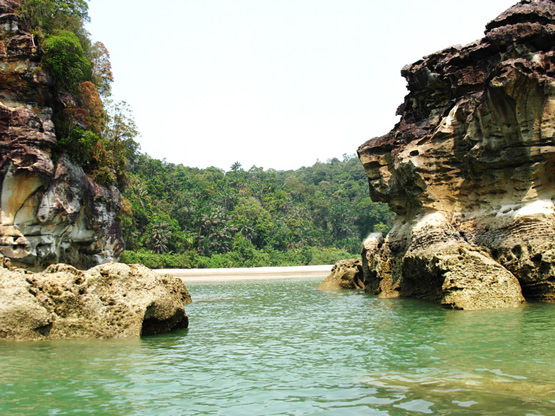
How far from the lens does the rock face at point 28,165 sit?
80.3 ft

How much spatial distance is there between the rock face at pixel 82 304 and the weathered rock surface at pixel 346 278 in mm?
15515

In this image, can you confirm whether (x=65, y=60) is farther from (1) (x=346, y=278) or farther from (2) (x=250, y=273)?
(2) (x=250, y=273)

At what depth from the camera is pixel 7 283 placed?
953 centimetres

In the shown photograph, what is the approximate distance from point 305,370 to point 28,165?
22450mm

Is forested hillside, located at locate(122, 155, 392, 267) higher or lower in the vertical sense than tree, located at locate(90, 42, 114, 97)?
lower

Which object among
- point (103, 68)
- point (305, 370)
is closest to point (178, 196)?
point (103, 68)

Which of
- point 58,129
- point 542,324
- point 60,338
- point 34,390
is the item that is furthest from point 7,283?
point 58,129

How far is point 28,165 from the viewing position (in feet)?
81.1

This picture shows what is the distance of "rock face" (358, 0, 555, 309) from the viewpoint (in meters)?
13.7

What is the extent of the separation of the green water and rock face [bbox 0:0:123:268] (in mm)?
17382

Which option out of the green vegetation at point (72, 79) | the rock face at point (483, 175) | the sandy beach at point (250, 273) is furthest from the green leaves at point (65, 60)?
the sandy beach at point (250, 273)

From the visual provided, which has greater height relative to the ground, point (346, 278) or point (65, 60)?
point (65, 60)

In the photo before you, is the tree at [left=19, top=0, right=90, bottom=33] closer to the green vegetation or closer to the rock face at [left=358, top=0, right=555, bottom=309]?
the green vegetation

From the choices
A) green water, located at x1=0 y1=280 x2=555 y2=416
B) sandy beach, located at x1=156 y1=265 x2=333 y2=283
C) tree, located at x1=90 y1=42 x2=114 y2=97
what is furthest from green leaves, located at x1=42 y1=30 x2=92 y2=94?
green water, located at x1=0 y1=280 x2=555 y2=416
